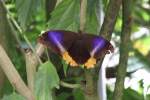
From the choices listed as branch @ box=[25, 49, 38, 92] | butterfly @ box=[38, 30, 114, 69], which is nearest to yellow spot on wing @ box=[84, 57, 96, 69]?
butterfly @ box=[38, 30, 114, 69]

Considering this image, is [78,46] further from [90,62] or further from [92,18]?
[92,18]

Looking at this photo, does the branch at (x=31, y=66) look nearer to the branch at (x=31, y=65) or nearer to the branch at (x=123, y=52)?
the branch at (x=31, y=65)

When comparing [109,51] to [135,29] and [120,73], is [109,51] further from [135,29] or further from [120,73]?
[135,29]

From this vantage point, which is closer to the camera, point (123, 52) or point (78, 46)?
point (78, 46)

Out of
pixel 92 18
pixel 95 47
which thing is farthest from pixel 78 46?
pixel 92 18

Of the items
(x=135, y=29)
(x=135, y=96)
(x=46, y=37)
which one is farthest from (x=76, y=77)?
(x=135, y=29)

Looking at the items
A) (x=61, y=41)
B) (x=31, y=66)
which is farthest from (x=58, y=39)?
(x=31, y=66)
